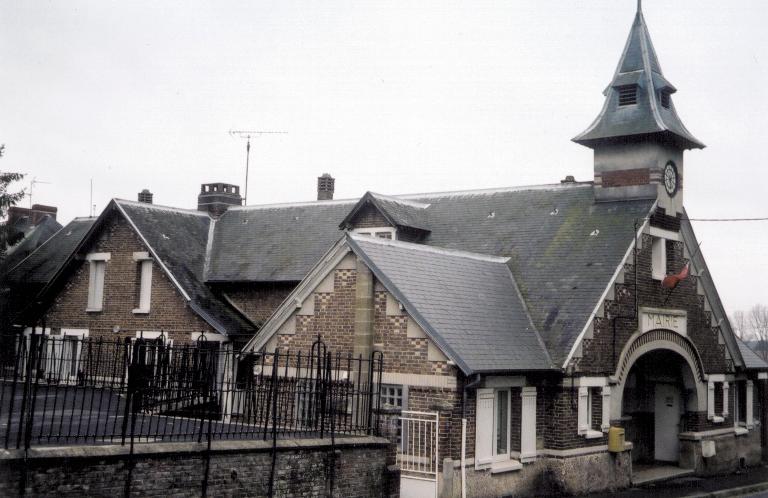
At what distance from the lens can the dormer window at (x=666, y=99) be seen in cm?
2516

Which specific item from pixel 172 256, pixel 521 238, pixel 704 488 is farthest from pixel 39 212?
pixel 704 488

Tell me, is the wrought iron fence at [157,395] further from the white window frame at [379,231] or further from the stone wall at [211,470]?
the white window frame at [379,231]

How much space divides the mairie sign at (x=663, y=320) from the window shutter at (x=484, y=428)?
5946 mm

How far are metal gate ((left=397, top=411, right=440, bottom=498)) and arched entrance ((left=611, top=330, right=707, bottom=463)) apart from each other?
8382mm

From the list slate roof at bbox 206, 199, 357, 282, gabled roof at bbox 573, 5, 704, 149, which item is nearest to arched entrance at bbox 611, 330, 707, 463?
gabled roof at bbox 573, 5, 704, 149

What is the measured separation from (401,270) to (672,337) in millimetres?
8777

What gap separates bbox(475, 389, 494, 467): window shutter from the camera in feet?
58.3

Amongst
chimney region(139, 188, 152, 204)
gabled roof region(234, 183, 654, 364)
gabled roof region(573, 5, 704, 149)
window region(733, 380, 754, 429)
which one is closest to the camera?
gabled roof region(234, 183, 654, 364)

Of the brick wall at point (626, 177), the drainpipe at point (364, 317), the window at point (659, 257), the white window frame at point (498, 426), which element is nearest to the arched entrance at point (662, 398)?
the window at point (659, 257)

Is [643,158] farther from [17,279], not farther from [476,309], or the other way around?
[17,279]

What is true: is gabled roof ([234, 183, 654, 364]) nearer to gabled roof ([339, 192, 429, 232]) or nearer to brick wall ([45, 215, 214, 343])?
gabled roof ([339, 192, 429, 232])

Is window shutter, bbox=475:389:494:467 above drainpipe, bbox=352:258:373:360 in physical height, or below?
below

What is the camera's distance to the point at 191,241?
2919 centimetres

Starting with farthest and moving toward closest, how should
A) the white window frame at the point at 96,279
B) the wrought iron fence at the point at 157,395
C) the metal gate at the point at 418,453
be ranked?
the white window frame at the point at 96,279
the metal gate at the point at 418,453
the wrought iron fence at the point at 157,395
